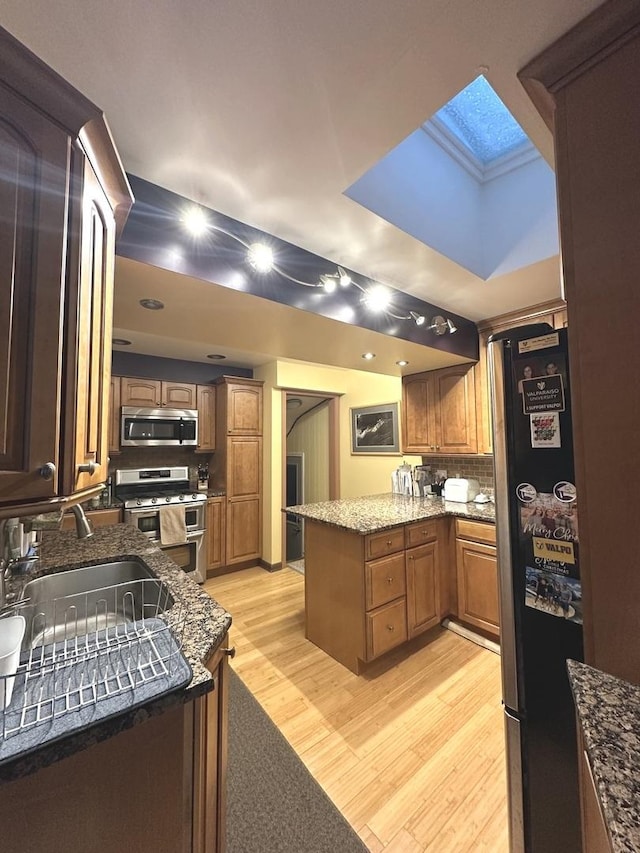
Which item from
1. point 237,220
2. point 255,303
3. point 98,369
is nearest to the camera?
point 98,369

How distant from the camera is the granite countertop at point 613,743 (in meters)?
0.43

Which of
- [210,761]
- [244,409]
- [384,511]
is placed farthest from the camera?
[244,409]

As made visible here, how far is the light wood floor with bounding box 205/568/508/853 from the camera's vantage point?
1.31 m

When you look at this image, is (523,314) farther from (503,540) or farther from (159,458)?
(159,458)

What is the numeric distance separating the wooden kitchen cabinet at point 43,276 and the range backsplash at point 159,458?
3.22 metres

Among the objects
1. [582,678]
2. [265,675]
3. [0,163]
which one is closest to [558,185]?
[582,678]

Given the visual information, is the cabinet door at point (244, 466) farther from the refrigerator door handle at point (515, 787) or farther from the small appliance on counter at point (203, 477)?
the refrigerator door handle at point (515, 787)

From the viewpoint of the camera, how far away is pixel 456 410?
308 cm

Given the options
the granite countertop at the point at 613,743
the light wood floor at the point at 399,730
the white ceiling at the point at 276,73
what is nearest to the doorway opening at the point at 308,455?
the light wood floor at the point at 399,730

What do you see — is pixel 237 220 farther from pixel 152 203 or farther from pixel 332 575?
pixel 332 575

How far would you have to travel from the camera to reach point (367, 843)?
49.0 inches

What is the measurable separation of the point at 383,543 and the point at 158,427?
280cm

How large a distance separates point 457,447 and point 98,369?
2815 millimetres

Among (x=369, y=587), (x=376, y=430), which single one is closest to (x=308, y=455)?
(x=376, y=430)
